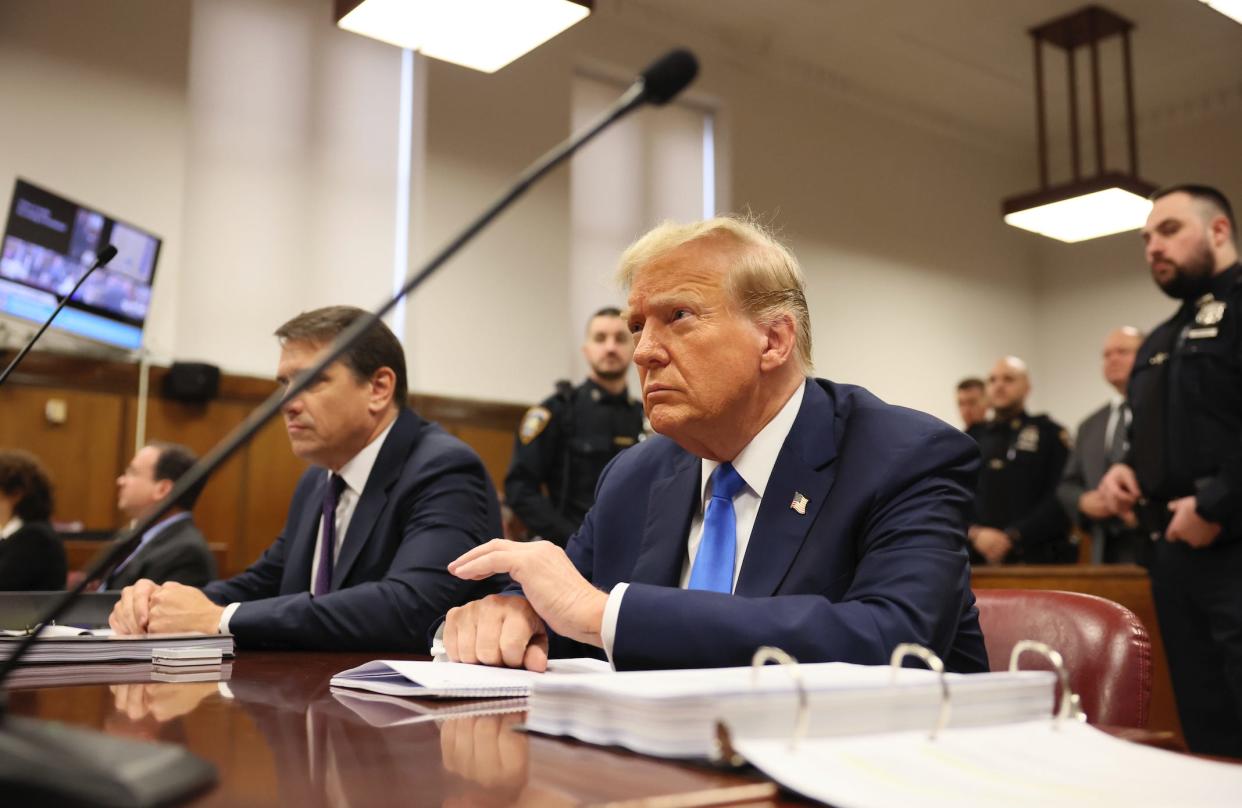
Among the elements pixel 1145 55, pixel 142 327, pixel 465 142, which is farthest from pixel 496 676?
pixel 1145 55

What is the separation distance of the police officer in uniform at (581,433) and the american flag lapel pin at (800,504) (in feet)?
10.7

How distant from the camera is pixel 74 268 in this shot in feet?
18.0

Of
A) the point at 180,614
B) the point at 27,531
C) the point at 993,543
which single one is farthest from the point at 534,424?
the point at 180,614

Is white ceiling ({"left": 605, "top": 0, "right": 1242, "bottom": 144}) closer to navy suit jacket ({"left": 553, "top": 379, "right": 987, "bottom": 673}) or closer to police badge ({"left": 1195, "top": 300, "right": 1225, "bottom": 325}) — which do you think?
police badge ({"left": 1195, "top": 300, "right": 1225, "bottom": 325})

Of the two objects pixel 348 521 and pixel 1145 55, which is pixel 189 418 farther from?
pixel 1145 55

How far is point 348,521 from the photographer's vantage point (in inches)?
92.0

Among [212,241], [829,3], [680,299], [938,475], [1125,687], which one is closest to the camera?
[1125,687]

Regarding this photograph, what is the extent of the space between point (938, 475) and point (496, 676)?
66 centimetres

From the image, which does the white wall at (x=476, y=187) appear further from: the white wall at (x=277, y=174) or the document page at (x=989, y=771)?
the document page at (x=989, y=771)

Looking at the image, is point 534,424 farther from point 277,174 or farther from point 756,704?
point 756,704

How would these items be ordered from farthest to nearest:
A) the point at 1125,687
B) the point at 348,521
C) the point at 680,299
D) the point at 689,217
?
the point at 689,217, the point at 348,521, the point at 680,299, the point at 1125,687

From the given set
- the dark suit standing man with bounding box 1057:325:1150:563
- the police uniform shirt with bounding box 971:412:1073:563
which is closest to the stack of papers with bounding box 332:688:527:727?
the dark suit standing man with bounding box 1057:325:1150:563

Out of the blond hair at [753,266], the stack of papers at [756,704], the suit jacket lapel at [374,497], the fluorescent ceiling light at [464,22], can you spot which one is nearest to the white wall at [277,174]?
the fluorescent ceiling light at [464,22]

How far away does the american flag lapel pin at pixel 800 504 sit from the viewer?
1524 mm
